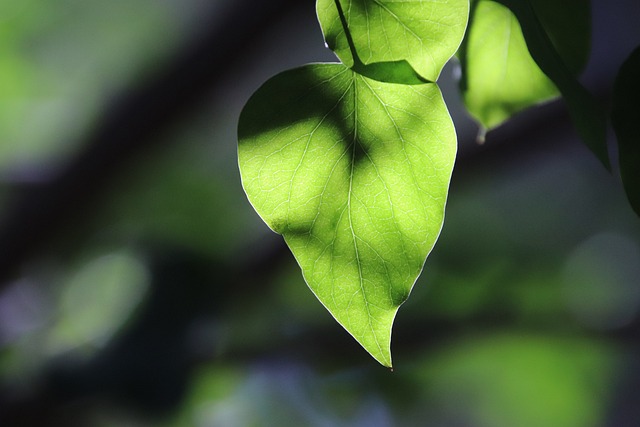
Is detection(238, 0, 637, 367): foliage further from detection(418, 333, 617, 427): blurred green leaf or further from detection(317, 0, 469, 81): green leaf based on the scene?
detection(418, 333, 617, 427): blurred green leaf

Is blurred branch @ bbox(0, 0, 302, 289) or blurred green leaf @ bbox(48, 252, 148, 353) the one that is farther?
blurred green leaf @ bbox(48, 252, 148, 353)

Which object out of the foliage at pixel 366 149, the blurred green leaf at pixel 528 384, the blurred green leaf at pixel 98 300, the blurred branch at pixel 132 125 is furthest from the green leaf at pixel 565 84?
the blurred green leaf at pixel 528 384

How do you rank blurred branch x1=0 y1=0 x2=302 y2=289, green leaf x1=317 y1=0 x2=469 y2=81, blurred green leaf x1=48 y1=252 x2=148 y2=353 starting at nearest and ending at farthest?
green leaf x1=317 y1=0 x2=469 y2=81, blurred branch x1=0 y1=0 x2=302 y2=289, blurred green leaf x1=48 y1=252 x2=148 y2=353

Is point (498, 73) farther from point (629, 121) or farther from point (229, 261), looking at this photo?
point (229, 261)

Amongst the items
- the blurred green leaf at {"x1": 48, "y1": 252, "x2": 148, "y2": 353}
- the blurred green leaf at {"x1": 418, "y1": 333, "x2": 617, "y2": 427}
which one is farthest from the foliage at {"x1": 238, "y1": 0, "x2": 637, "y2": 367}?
the blurred green leaf at {"x1": 418, "y1": 333, "x2": 617, "y2": 427}

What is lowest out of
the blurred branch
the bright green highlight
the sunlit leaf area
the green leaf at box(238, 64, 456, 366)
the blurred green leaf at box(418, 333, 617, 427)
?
the blurred green leaf at box(418, 333, 617, 427)

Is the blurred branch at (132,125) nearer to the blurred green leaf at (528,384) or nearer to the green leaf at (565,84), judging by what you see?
the green leaf at (565,84)
